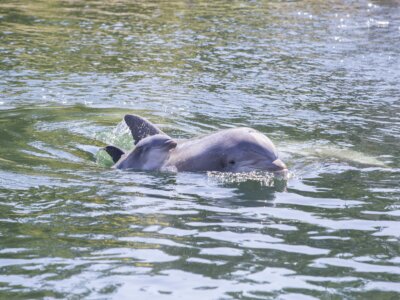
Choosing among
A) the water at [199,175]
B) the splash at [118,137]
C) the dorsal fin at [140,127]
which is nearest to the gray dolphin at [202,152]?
the dorsal fin at [140,127]

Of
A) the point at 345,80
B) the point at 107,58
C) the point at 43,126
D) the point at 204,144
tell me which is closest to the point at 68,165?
the point at 204,144

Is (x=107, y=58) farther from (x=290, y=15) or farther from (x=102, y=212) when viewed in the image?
(x=102, y=212)

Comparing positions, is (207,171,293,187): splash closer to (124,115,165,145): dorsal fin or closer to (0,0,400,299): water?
(0,0,400,299): water

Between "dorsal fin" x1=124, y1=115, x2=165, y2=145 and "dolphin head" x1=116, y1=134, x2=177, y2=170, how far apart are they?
44 centimetres

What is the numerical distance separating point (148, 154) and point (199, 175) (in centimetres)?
83

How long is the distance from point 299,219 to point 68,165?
10.4ft

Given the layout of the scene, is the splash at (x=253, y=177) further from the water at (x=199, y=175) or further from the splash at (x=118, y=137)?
the splash at (x=118, y=137)

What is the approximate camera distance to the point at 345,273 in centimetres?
635

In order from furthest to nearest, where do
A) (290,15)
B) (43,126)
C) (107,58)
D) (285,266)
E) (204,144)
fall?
(290,15), (107,58), (43,126), (204,144), (285,266)

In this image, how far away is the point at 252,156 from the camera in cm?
908

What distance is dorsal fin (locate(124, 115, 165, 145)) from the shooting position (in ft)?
34.0

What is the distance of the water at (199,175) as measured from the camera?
6312mm

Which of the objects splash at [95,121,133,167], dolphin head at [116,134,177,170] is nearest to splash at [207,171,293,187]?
dolphin head at [116,134,177,170]

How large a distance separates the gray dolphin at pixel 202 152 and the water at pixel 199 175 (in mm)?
179
